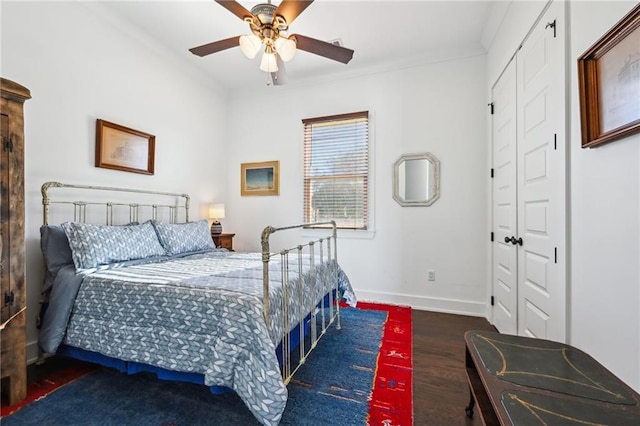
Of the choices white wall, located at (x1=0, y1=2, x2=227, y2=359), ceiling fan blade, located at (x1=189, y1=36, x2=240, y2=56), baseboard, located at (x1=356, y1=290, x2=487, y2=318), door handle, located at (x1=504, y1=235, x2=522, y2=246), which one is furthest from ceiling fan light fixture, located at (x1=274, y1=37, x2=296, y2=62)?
baseboard, located at (x1=356, y1=290, x2=487, y2=318)

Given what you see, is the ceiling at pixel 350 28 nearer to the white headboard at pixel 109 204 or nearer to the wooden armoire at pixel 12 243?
the wooden armoire at pixel 12 243

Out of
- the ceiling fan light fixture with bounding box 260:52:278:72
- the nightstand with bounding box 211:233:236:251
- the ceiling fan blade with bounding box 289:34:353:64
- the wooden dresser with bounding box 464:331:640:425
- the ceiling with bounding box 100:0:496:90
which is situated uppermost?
the ceiling with bounding box 100:0:496:90

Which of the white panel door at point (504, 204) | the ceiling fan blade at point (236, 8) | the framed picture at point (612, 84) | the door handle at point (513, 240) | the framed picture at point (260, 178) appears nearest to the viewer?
the framed picture at point (612, 84)

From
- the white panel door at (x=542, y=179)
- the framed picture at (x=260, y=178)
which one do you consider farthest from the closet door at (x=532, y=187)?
the framed picture at (x=260, y=178)

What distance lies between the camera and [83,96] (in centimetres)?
243

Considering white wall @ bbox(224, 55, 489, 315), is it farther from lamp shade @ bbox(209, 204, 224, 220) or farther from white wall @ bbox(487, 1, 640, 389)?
white wall @ bbox(487, 1, 640, 389)

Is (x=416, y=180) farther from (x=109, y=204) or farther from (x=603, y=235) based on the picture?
(x=109, y=204)

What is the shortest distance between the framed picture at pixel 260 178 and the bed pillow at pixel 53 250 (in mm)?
2307

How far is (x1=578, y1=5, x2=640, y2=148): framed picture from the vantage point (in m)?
1.04

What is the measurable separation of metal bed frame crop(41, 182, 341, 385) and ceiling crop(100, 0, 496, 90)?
1.69 m

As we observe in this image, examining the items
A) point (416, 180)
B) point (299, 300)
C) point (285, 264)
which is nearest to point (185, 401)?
point (299, 300)

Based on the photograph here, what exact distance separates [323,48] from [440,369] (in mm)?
2494

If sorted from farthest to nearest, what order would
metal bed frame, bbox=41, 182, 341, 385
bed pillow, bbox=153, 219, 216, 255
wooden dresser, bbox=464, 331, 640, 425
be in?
bed pillow, bbox=153, 219, 216, 255, metal bed frame, bbox=41, 182, 341, 385, wooden dresser, bbox=464, 331, 640, 425

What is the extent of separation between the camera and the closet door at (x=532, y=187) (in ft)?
5.24
